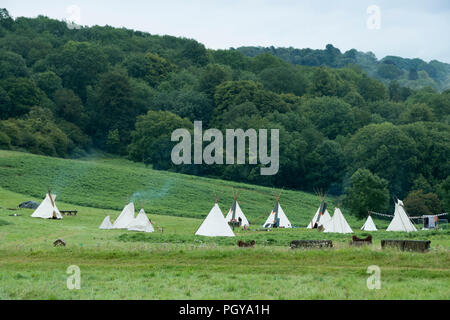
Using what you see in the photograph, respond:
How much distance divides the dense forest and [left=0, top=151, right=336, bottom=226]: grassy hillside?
25.3 ft

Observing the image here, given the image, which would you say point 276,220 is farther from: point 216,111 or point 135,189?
point 216,111

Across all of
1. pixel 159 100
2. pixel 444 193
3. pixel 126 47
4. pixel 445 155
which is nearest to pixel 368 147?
pixel 445 155

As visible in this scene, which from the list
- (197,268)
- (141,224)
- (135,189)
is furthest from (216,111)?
(197,268)

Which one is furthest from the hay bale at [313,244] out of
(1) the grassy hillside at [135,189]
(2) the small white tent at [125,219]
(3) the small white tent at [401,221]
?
(1) the grassy hillside at [135,189]

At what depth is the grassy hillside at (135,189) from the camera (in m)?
66.5

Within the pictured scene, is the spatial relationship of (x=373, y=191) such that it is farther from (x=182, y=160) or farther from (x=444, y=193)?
(x=182, y=160)

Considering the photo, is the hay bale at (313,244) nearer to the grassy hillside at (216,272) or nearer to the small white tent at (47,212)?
the grassy hillside at (216,272)

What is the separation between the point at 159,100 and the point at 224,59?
49.6m

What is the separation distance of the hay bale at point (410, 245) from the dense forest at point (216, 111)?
41.2 metres

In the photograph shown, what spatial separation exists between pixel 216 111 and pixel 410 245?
319 feet

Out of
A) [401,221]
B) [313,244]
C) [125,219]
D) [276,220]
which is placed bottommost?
[276,220]

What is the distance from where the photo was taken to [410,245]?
82.4ft

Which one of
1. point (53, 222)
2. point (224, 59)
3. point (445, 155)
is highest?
point (224, 59)
